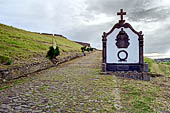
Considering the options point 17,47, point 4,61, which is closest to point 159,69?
point 17,47

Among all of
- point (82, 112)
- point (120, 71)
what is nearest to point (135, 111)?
point (82, 112)

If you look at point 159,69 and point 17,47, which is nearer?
point 17,47

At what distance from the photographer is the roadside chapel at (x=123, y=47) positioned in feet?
31.6

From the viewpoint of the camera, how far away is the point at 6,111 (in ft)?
11.7

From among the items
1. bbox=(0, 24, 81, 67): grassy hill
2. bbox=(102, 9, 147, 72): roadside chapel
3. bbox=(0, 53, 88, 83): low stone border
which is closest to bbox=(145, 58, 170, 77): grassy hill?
bbox=(102, 9, 147, 72): roadside chapel

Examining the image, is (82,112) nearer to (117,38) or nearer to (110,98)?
(110,98)

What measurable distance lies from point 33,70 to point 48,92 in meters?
5.28

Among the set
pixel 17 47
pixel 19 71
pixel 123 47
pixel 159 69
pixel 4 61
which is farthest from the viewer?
pixel 159 69

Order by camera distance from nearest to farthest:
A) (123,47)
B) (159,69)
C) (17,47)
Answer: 1. (123,47)
2. (17,47)
3. (159,69)

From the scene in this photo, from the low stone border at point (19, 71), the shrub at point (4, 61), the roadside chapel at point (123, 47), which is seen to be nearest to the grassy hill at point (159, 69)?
the roadside chapel at point (123, 47)

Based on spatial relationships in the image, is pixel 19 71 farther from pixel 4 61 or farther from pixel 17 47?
pixel 17 47

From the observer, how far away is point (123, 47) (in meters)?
9.77

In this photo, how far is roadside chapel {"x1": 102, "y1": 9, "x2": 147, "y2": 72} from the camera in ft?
31.6

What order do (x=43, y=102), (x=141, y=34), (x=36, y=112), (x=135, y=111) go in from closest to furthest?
(x=36, y=112), (x=135, y=111), (x=43, y=102), (x=141, y=34)
